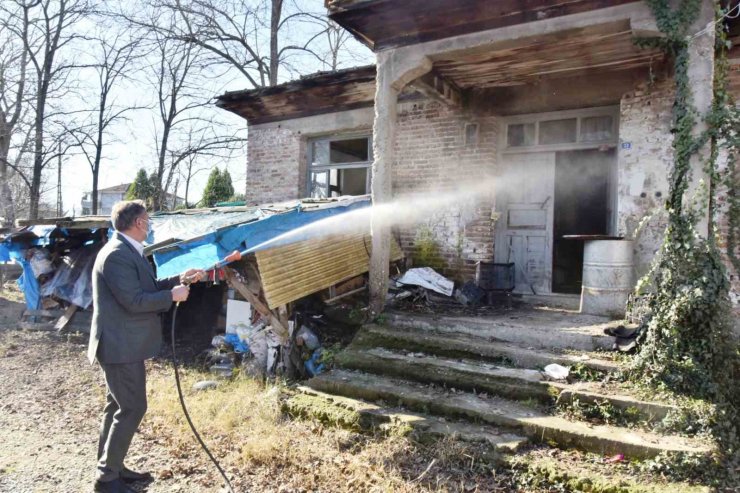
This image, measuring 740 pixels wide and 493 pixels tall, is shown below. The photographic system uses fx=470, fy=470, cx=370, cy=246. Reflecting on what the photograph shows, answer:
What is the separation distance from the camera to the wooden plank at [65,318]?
29.2 ft

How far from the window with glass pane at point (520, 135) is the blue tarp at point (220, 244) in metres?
3.98

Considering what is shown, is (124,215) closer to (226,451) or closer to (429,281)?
(226,451)

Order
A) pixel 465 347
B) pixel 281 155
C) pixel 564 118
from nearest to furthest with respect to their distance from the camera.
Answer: pixel 465 347, pixel 564 118, pixel 281 155

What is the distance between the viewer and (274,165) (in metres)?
10.3

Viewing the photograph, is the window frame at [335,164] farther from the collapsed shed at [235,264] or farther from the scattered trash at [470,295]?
the scattered trash at [470,295]

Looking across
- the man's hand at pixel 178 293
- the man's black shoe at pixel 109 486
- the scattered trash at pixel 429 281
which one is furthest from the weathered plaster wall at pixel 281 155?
the man's black shoe at pixel 109 486

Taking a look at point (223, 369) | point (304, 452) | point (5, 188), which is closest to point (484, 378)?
point (304, 452)

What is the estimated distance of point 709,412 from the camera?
3619 millimetres

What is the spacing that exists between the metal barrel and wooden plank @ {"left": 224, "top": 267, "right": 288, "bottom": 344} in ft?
13.1

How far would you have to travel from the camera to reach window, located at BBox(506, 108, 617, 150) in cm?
717

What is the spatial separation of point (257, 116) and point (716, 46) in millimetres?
8286

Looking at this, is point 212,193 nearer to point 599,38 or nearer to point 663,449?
point 599,38

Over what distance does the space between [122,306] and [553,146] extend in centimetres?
663

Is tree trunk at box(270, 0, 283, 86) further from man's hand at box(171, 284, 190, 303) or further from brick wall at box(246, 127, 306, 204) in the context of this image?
man's hand at box(171, 284, 190, 303)
